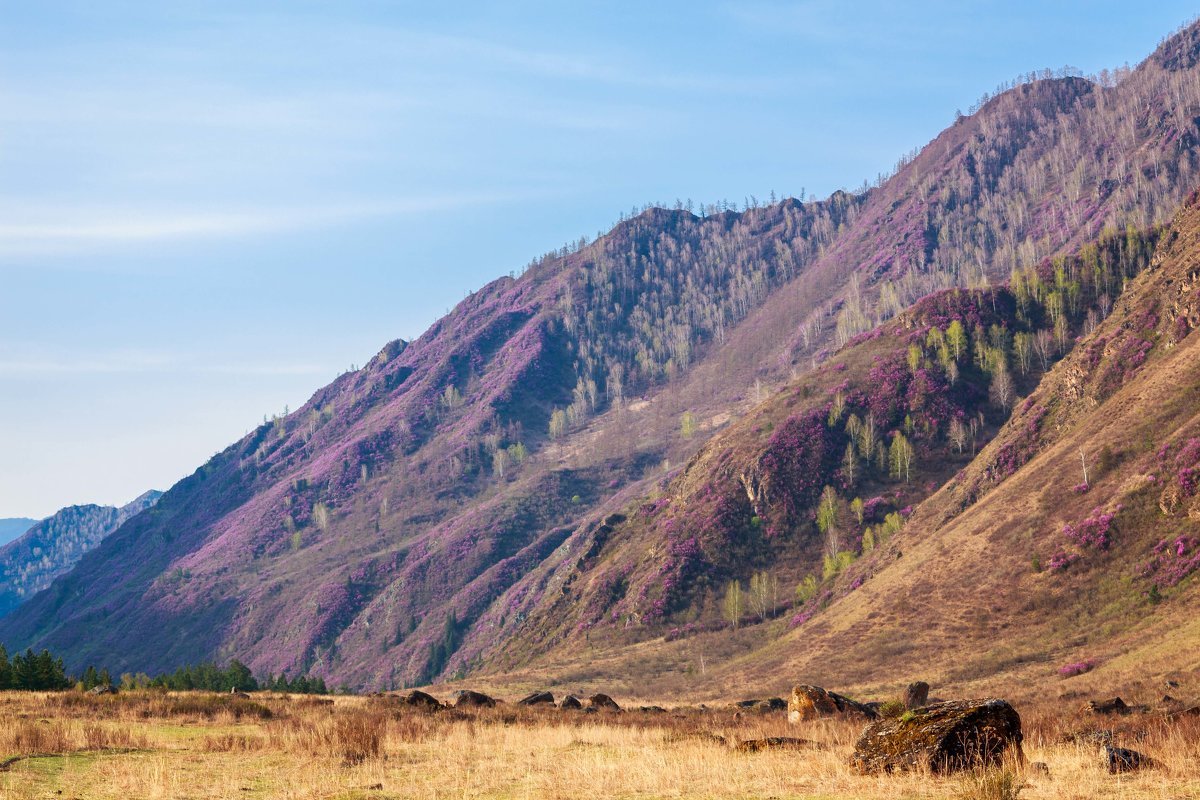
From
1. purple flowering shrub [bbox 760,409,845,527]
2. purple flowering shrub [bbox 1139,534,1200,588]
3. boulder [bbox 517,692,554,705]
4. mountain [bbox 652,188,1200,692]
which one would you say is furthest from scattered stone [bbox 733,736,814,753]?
purple flowering shrub [bbox 760,409,845,527]

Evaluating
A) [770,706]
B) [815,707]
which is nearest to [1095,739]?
[815,707]

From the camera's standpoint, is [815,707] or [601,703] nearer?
[815,707]

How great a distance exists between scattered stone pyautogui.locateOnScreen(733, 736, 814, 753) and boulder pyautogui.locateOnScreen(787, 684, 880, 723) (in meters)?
11.3

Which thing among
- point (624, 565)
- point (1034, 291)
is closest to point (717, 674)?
point (624, 565)

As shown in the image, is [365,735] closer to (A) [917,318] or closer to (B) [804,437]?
(B) [804,437]

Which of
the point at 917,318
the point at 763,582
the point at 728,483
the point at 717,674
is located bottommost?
the point at 717,674

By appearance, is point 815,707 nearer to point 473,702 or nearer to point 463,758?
point 473,702

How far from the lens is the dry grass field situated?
15352 mm

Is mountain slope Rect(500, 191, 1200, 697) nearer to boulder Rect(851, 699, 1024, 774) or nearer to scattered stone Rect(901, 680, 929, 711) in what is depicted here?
scattered stone Rect(901, 680, 929, 711)

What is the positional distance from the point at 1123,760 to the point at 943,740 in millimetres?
3659

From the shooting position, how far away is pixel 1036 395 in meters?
128

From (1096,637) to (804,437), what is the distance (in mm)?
76768

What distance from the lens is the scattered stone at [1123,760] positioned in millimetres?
16516

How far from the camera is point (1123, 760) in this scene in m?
16.7
